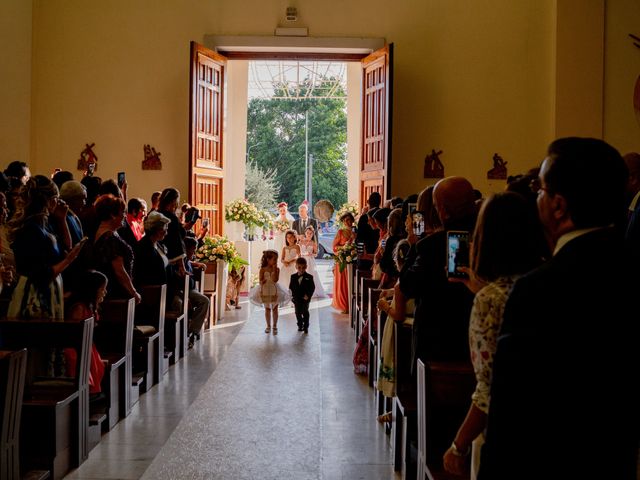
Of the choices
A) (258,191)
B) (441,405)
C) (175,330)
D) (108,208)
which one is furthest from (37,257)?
(258,191)

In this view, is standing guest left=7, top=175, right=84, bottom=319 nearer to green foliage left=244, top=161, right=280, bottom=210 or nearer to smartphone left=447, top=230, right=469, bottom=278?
smartphone left=447, top=230, right=469, bottom=278

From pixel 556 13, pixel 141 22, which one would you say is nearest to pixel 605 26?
pixel 556 13

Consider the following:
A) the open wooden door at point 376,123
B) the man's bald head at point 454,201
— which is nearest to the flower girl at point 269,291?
the open wooden door at point 376,123

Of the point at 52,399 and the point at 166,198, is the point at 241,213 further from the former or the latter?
the point at 52,399

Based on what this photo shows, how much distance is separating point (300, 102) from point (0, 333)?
3408 cm

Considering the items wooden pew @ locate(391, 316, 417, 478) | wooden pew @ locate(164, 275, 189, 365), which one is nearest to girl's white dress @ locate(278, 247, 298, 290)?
wooden pew @ locate(164, 275, 189, 365)

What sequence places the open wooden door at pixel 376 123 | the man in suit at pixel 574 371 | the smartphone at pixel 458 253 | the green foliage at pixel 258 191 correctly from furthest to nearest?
the green foliage at pixel 258 191 < the open wooden door at pixel 376 123 < the smartphone at pixel 458 253 < the man in suit at pixel 574 371

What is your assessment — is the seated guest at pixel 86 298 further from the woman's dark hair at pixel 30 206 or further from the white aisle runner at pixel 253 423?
the white aisle runner at pixel 253 423

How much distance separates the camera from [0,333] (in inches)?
182

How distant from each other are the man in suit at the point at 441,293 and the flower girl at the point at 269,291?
5781 mm

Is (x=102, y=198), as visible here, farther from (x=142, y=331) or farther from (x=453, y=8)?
(x=453, y=8)

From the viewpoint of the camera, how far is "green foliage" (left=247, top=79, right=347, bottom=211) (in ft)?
122

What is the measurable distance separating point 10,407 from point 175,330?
13.2ft

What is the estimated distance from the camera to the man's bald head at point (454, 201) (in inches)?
150
